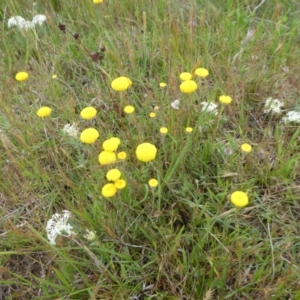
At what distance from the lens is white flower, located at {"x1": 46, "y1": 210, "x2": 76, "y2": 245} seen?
1203mm

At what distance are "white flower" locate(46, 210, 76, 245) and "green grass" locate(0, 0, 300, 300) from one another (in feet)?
0.10

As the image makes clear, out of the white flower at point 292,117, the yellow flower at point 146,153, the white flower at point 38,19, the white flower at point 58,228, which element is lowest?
the white flower at point 292,117

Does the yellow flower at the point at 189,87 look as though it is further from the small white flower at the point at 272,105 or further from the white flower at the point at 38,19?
the white flower at the point at 38,19

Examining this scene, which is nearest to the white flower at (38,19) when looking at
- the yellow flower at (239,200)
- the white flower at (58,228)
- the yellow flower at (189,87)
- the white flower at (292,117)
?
the yellow flower at (189,87)

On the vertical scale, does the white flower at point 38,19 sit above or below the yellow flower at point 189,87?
above

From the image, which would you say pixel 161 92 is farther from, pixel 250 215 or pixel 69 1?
pixel 69 1

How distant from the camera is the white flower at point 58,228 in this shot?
120 cm

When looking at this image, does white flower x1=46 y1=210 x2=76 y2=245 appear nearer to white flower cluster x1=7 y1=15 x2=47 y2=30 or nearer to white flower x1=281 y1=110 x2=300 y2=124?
white flower x1=281 y1=110 x2=300 y2=124

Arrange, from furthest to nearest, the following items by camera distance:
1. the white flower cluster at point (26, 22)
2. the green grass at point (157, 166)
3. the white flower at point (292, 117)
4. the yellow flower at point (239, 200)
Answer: the white flower cluster at point (26, 22)
the white flower at point (292, 117)
the green grass at point (157, 166)
the yellow flower at point (239, 200)

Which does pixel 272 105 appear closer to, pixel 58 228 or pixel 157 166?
pixel 157 166

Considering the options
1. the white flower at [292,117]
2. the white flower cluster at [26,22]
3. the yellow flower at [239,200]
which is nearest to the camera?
the yellow flower at [239,200]

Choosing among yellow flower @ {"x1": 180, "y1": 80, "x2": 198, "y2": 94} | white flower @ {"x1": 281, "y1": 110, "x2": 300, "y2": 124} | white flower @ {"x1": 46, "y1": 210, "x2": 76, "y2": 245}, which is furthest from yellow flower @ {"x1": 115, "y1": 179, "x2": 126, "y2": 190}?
white flower @ {"x1": 281, "y1": 110, "x2": 300, "y2": 124}

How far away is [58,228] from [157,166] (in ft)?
1.36

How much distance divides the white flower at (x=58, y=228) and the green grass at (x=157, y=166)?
3 centimetres
